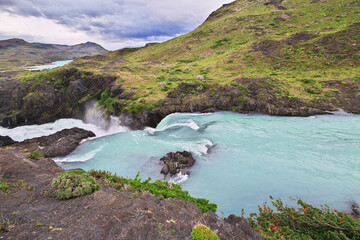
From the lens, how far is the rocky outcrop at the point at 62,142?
72.9ft

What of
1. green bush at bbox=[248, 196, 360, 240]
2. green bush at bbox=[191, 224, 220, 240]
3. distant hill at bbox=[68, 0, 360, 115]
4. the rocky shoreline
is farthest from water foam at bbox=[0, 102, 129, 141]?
green bush at bbox=[248, 196, 360, 240]

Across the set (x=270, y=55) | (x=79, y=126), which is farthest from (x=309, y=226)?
(x=270, y=55)

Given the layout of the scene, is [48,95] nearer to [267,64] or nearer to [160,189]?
[160,189]

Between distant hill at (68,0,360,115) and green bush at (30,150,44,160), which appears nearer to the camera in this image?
green bush at (30,150,44,160)

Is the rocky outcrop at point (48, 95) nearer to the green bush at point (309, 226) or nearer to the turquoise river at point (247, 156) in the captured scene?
the turquoise river at point (247, 156)

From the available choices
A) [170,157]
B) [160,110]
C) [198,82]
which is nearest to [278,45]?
[198,82]

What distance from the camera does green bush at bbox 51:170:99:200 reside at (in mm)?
8477

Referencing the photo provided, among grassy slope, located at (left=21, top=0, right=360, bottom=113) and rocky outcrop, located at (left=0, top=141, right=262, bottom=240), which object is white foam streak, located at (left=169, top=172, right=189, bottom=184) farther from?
grassy slope, located at (left=21, top=0, right=360, bottom=113)

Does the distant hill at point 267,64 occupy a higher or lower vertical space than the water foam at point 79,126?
higher

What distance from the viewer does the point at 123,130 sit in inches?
1157

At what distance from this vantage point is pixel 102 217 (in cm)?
702

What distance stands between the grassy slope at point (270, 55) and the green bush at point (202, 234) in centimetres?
2621

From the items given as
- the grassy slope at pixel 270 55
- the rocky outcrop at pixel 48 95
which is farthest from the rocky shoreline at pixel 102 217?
the rocky outcrop at pixel 48 95

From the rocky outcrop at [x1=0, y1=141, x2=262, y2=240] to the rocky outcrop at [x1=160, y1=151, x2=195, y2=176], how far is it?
6836 mm
